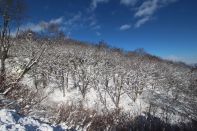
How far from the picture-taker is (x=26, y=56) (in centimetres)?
4375

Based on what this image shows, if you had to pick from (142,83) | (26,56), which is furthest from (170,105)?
(26,56)

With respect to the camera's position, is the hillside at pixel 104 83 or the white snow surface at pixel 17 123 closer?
the white snow surface at pixel 17 123

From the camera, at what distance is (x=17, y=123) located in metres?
7.35

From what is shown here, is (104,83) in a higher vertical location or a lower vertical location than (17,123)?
higher

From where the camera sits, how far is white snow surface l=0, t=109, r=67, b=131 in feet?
22.4

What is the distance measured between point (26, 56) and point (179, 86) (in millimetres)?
31049

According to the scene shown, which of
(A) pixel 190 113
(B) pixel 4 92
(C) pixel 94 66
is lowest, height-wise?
(A) pixel 190 113

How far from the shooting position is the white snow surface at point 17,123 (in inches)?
268

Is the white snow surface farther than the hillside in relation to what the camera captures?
No

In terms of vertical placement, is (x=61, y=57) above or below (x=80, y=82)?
above

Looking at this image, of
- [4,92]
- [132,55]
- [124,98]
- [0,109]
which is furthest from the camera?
[132,55]

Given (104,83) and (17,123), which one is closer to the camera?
(17,123)

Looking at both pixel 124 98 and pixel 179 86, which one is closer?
pixel 124 98

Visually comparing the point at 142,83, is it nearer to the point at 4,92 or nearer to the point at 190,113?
the point at 190,113
